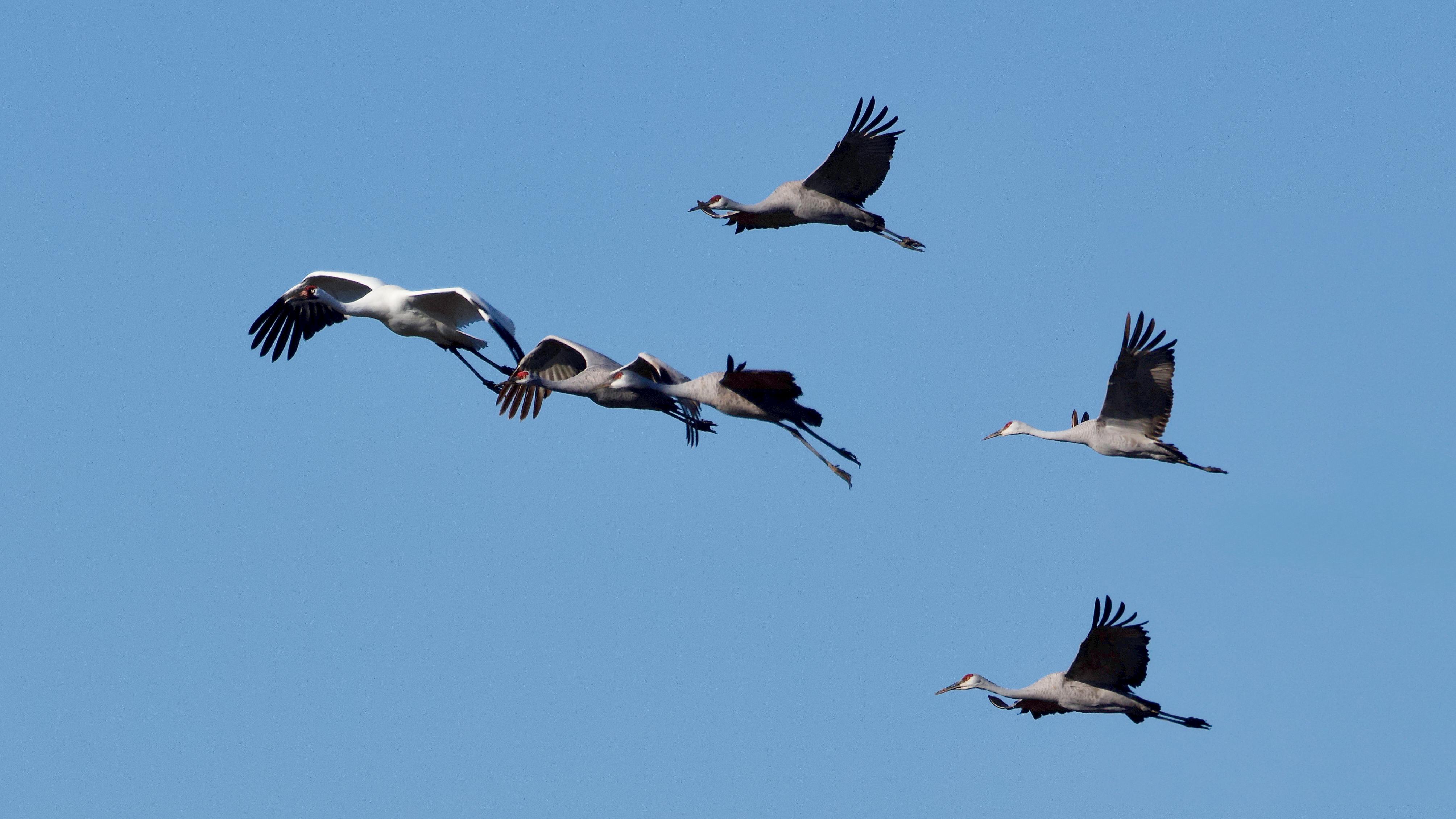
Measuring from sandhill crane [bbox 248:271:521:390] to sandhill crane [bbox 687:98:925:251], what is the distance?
9.61 ft

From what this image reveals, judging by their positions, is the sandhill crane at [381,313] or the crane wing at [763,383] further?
the sandhill crane at [381,313]

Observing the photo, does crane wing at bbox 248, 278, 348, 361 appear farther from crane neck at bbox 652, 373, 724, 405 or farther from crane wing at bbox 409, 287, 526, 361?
crane neck at bbox 652, 373, 724, 405

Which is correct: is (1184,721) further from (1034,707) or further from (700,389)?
(700,389)

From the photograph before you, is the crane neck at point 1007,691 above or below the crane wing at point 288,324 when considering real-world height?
below

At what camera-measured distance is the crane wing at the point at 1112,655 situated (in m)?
15.0

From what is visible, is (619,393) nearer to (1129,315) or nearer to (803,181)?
(803,181)

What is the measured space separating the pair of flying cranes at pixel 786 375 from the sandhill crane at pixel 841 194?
13 millimetres

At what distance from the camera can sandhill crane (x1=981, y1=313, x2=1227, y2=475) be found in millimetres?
16141

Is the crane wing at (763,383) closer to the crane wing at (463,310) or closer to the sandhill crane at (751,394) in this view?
the sandhill crane at (751,394)

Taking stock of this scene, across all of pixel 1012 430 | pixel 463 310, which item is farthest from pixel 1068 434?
pixel 463 310

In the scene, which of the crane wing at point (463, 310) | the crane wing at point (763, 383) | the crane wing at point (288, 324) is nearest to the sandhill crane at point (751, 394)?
the crane wing at point (763, 383)

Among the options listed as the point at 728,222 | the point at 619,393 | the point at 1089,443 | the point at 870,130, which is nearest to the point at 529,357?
the point at 619,393

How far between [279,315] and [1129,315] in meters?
10.1

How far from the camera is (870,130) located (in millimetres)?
17328
